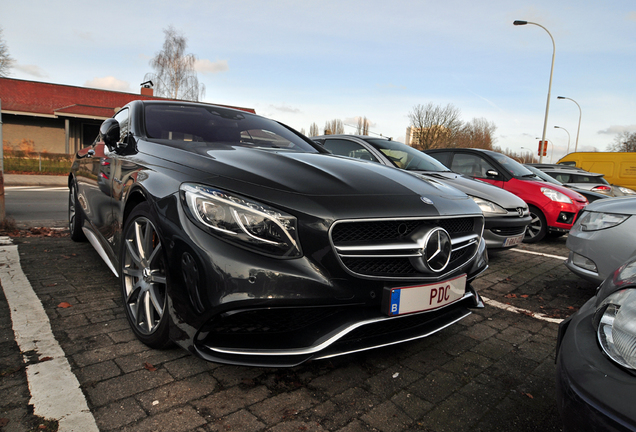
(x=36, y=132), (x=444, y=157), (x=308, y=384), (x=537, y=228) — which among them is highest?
(x=36, y=132)

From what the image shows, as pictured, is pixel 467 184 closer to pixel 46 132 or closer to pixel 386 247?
pixel 386 247

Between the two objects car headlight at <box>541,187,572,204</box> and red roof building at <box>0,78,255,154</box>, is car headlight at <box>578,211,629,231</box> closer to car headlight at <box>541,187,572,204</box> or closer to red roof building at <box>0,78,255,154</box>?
car headlight at <box>541,187,572,204</box>

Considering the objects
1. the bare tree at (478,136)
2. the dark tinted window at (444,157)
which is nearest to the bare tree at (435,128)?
the bare tree at (478,136)

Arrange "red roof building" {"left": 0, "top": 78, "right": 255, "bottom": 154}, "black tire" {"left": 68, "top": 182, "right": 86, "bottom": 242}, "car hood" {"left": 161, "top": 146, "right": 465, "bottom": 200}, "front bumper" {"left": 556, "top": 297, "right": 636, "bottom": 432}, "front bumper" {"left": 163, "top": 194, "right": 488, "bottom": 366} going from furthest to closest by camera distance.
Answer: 1. "red roof building" {"left": 0, "top": 78, "right": 255, "bottom": 154}
2. "black tire" {"left": 68, "top": 182, "right": 86, "bottom": 242}
3. "car hood" {"left": 161, "top": 146, "right": 465, "bottom": 200}
4. "front bumper" {"left": 163, "top": 194, "right": 488, "bottom": 366}
5. "front bumper" {"left": 556, "top": 297, "right": 636, "bottom": 432}

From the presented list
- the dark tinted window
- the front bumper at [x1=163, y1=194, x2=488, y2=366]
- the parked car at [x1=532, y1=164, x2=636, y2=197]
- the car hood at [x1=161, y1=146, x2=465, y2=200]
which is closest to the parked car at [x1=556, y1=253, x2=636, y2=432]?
the front bumper at [x1=163, y1=194, x2=488, y2=366]

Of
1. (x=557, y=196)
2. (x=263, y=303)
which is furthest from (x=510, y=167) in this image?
(x=263, y=303)

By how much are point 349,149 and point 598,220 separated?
11.4 ft

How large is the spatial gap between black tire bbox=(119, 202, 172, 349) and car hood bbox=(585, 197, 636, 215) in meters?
3.48

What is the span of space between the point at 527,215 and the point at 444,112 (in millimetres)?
33988

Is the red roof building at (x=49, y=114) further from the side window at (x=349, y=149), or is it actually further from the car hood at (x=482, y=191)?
the car hood at (x=482, y=191)

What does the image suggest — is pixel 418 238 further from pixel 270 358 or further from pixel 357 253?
pixel 270 358

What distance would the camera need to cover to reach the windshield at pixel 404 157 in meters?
5.85

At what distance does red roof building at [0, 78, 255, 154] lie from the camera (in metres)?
24.9

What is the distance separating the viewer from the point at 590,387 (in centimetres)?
119
